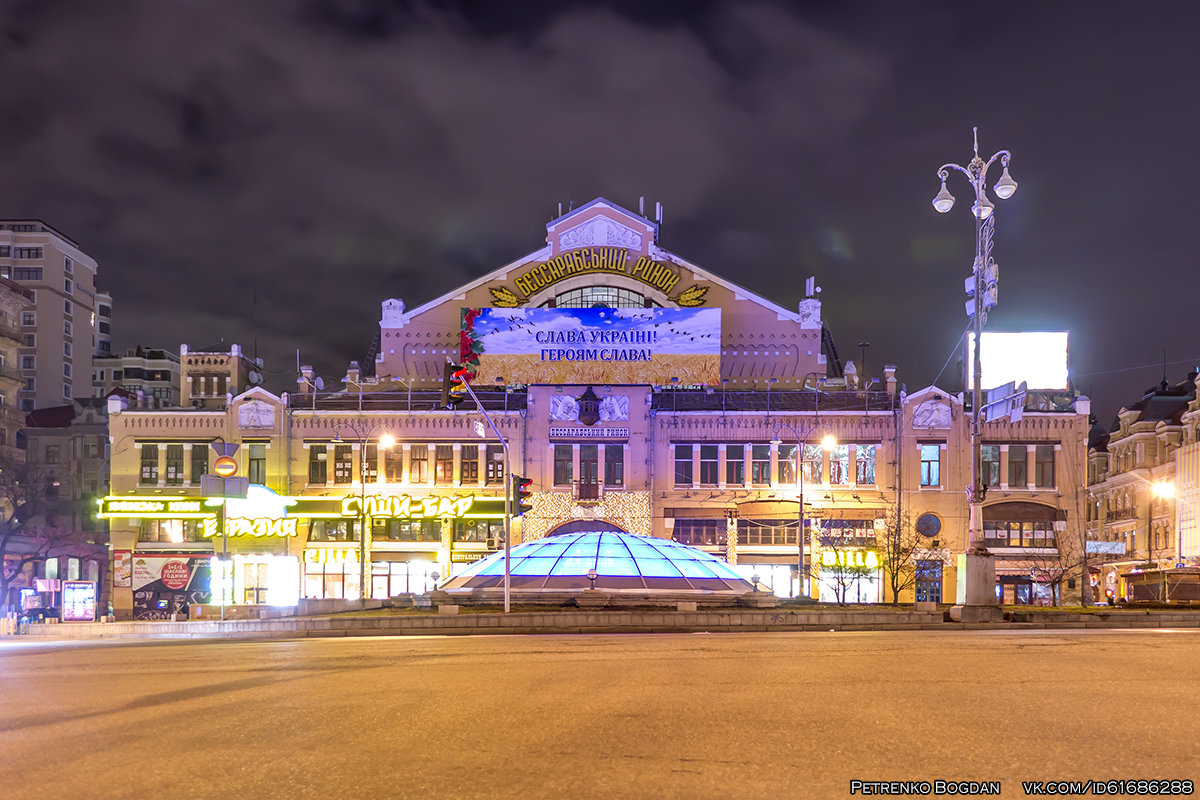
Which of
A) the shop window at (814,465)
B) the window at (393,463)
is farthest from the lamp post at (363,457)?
the shop window at (814,465)

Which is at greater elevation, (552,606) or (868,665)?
(868,665)

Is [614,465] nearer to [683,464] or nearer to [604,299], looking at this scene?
[683,464]

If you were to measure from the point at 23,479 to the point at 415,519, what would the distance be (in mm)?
33802

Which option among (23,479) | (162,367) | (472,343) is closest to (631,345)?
(472,343)

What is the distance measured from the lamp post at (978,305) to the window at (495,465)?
3683 centimetres

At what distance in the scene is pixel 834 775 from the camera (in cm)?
752

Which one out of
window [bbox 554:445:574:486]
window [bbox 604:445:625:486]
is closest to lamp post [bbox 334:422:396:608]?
window [bbox 554:445:574:486]

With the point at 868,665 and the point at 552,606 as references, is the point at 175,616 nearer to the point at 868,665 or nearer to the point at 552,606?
the point at 552,606

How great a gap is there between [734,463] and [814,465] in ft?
15.7

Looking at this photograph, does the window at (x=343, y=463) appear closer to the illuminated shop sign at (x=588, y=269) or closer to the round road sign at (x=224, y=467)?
the illuminated shop sign at (x=588, y=269)

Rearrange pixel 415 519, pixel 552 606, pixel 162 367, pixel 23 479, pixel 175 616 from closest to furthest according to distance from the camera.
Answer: pixel 552 606, pixel 175 616, pixel 415 519, pixel 23 479, pixel 162 367

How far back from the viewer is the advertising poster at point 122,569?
62.2 m

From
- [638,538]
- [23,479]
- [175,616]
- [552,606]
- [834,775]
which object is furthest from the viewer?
[23,479]

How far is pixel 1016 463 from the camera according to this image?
60.6 m
